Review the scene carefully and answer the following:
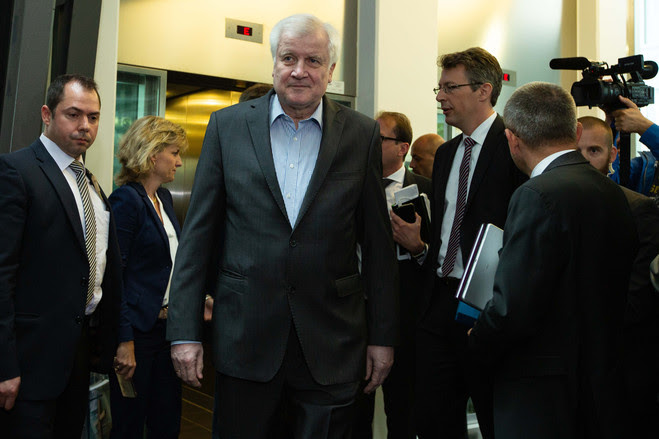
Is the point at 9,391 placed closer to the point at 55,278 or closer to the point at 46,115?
the point at 55,278

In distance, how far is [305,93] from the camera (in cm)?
214

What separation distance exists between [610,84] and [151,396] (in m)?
2.54

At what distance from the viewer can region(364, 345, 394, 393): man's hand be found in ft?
7.18

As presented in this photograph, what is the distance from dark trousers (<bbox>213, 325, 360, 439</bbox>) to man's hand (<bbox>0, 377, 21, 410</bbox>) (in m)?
0.68

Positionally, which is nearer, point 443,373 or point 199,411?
point 443,373

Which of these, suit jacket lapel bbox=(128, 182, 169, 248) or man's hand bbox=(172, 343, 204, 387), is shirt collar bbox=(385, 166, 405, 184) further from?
man's hand bbox=(172, 343, 204, 387)

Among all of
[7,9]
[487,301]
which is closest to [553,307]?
[487,301]

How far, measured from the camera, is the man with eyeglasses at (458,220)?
2.79 metres

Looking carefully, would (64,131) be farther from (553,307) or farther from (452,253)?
(553,307)

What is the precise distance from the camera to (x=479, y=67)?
9.99 ft

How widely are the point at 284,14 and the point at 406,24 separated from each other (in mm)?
927

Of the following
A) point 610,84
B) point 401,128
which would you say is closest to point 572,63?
point 610,84

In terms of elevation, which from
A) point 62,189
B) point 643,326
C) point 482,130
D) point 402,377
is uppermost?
point 482,130

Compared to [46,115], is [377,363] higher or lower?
lower
